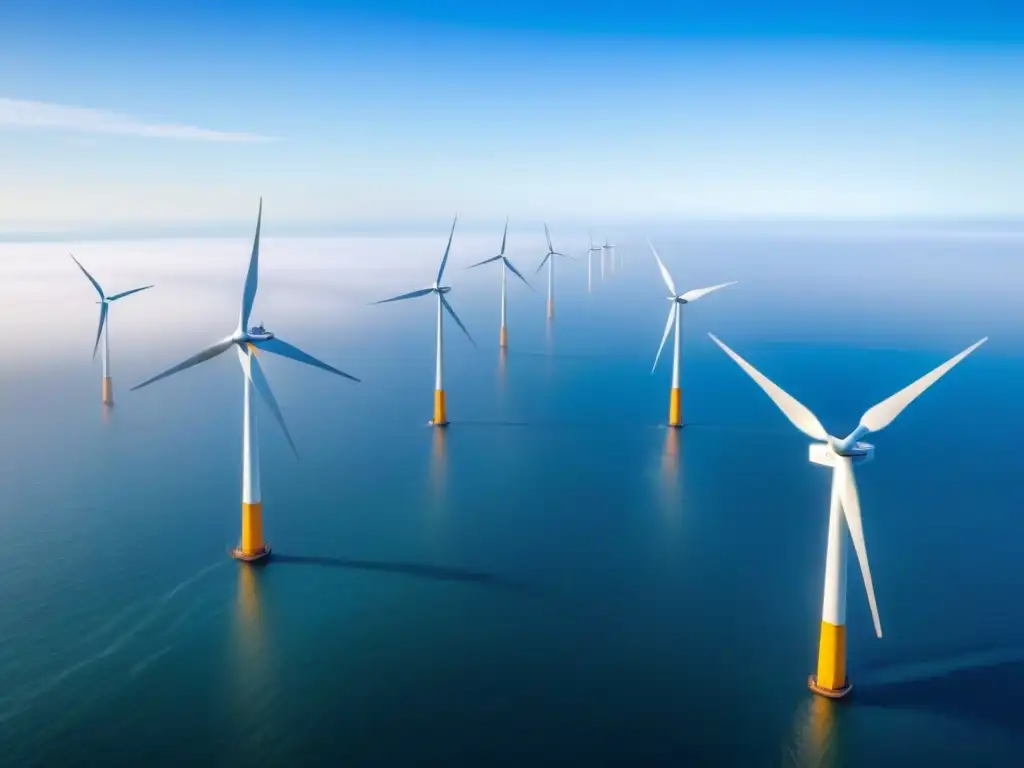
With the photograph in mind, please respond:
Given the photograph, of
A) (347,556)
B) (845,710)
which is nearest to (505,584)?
(347,556)

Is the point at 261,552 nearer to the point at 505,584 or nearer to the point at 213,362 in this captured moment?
the point at 505,584

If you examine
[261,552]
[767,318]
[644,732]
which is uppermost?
[767,318]

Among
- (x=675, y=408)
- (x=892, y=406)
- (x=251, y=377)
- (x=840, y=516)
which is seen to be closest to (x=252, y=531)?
(x=251, y=377)

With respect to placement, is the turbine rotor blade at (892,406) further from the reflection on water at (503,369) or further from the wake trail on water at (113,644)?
the reflection on water at (503,369)

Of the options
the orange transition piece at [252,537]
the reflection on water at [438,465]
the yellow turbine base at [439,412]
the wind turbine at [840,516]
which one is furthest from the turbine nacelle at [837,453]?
the yellow turbine base at [439,412]

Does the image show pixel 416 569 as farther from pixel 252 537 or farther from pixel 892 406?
pixel 892 406

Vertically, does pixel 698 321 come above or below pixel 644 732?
above
